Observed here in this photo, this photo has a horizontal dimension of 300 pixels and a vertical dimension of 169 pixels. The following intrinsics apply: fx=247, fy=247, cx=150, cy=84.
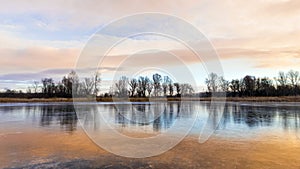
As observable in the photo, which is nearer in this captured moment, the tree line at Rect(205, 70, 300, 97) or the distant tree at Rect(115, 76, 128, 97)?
the distant tree at Rect(115, 76, 128, 97)

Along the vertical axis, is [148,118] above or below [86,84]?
below

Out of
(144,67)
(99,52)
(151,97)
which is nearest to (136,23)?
(99,52)

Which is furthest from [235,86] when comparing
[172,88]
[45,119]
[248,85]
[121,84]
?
[45,119]

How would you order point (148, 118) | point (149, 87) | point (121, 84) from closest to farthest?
point (148, 118), point (121, 84), point (149, 87)

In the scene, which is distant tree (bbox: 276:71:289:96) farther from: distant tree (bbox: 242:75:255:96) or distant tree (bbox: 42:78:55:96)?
distant tree (bbox: 42:78:55:96)

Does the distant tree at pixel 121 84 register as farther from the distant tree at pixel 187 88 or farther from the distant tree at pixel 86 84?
the distant tree at pixel 187 88

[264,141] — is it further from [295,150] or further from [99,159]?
[99,159]

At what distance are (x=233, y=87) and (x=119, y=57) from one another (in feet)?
166

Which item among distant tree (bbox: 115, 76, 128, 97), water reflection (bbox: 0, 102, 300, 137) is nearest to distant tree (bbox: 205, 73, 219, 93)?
water reflection (bbox: 0, 102, 300, 137)

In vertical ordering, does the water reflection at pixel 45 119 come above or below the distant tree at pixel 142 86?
below

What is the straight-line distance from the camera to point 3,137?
6578mm

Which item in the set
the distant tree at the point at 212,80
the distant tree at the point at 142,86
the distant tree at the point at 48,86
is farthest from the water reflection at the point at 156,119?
the distant tree at the point at 48,86

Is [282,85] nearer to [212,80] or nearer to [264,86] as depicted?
[264,86]

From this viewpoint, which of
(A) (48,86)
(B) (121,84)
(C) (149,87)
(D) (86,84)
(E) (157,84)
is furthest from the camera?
(A) (48,86)
